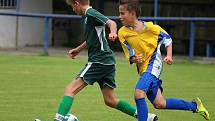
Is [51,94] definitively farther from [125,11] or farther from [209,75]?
[209,75]

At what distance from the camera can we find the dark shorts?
682cm

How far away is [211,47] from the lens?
19797 mm

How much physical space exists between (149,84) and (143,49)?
16.8 inches

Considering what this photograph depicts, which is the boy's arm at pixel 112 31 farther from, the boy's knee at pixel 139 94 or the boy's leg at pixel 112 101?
the boy's leg at pixel 112 101

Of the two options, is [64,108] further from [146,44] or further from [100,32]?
[146,44]

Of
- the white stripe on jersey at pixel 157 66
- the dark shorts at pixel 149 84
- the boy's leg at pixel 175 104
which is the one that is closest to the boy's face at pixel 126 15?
the white stripe on jersey at pixel 157 66

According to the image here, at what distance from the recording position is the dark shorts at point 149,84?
682 centimetres

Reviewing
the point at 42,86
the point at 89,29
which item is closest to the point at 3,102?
the point at 42,86

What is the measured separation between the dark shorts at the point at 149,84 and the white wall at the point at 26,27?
46.4 ft

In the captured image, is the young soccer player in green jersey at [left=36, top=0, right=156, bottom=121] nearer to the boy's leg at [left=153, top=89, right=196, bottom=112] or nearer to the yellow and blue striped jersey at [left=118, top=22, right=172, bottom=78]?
the yellow and blue striped jersey at [left=118, top=22, right=172, bottom=78]

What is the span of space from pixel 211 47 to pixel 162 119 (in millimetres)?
11912

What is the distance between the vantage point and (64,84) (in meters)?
11.7

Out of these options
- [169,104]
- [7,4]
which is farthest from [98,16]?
[7,4]

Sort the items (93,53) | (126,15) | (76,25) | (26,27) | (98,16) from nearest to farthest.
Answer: (126,15) → (98,16) → (93,53) → (26,27) → (76,25)
